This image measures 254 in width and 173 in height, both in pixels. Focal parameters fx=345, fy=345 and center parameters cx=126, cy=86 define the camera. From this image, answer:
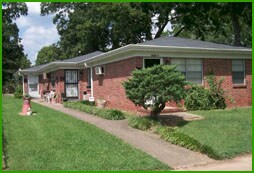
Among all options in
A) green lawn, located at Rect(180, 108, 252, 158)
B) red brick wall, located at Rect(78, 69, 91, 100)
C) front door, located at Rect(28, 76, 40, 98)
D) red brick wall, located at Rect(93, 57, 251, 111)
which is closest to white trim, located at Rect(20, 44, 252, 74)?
red brick wall, located at Rect(93, 57, 251, 111)

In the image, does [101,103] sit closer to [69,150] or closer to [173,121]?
[173,121]

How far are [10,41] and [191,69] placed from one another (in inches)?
1384

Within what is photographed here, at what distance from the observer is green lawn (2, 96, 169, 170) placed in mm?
7059

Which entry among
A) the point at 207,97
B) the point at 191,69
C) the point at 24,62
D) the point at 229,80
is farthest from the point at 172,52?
the point at 24,62

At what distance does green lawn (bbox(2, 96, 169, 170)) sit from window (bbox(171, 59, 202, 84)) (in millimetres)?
6336

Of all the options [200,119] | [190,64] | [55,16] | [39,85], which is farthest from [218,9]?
[55,16]

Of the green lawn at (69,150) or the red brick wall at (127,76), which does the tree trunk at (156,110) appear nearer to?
the green lawn at (69,150)

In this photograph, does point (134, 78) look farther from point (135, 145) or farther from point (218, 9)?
point (218, 9)

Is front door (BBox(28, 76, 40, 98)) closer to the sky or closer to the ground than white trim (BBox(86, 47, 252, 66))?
closer to the ground

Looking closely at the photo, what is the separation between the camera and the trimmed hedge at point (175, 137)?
26.9ft

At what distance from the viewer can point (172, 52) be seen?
1580 centimetres

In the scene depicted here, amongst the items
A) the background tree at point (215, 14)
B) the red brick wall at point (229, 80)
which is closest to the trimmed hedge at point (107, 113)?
the red brick wall at point (229, 80)

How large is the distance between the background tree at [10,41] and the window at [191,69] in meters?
30.9

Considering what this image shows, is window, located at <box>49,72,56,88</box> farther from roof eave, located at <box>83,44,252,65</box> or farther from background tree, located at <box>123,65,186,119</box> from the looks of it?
background tree, located at <box>123,65,186,119</box>
